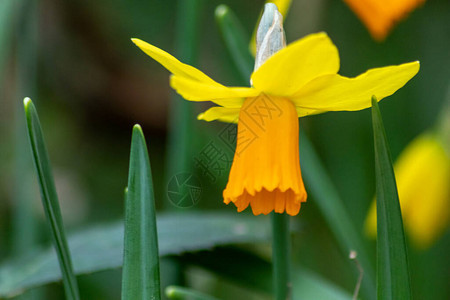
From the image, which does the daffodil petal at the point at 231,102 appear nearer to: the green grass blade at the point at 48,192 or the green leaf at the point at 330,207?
the green grass blade at the point at 48,192

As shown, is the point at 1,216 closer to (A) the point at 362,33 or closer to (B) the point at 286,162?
(A) the point at 362,33

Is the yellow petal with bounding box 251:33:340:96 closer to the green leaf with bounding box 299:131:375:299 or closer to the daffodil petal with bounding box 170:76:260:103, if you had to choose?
the daffodil petal with bounding box 170:76:260:103

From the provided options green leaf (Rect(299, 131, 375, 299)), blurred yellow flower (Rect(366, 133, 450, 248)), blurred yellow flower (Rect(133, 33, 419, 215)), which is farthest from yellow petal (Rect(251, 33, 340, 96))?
blurred yellow flower (Rect(366, 133, 450, 248))

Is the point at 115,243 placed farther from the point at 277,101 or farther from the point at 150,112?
the point at 150,112

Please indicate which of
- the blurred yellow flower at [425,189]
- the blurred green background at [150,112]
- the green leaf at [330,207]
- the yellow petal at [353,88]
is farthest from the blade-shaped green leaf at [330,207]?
the blurred green background at [150,112]

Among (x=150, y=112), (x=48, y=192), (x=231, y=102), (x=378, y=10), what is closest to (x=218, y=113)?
(x=231, y=102)
